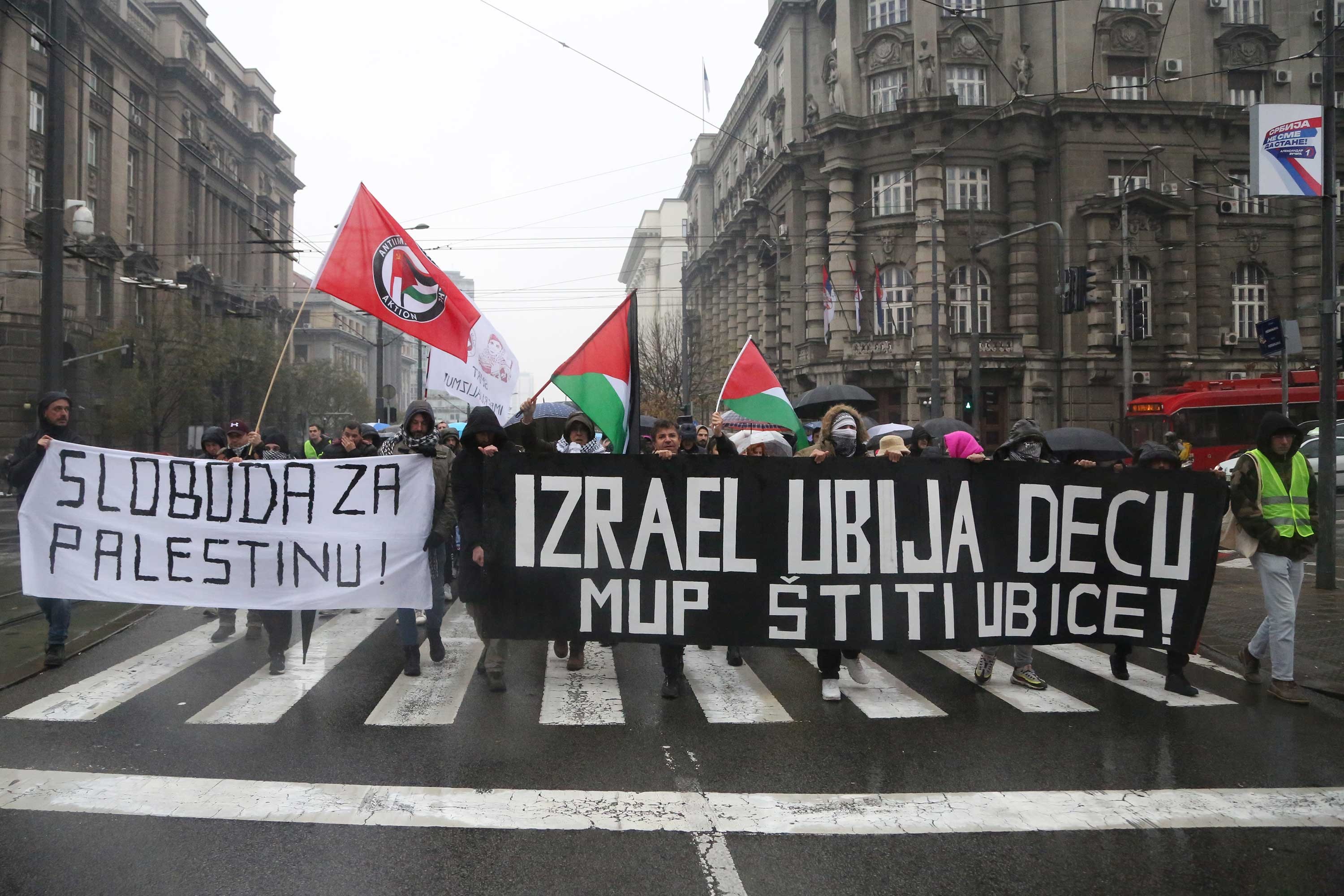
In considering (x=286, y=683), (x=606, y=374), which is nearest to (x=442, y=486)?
(x=606, y=374)

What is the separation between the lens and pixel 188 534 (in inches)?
292

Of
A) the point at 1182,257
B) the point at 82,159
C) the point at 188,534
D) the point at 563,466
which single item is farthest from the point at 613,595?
the point at 82,159

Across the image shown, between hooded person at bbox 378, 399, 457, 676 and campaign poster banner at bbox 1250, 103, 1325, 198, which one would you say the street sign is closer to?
campaign poster banner at bbox 1250, 103, 1325, 198

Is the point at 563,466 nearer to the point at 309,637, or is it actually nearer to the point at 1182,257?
the point at 309,637

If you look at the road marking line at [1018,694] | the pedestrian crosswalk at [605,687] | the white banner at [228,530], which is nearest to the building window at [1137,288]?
the pedestrian crosswalk at [605,687]

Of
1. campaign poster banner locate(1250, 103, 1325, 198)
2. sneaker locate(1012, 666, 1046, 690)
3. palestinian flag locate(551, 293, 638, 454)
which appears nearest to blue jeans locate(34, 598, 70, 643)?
palestinian flag locate(551, 293, 638, 454)

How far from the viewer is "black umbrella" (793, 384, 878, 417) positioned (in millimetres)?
15391

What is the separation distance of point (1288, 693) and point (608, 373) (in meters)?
5.12

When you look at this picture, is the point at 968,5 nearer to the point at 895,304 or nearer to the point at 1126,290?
the point at 895,304

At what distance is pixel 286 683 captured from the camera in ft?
23.5

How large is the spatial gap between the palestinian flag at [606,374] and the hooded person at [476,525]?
0.67 meters

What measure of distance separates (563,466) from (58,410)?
387 cm

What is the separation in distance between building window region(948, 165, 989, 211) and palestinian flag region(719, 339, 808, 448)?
1198 inches

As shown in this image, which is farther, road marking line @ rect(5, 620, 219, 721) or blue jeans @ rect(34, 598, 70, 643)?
blue jeans @ rect(34, 598, 70, 643)
